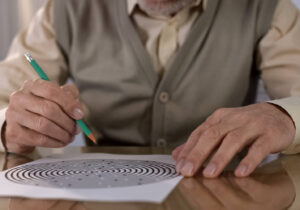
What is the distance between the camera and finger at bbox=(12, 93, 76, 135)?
75cm

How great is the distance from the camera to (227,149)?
24.9 inches

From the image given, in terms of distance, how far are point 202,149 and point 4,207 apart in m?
0.29

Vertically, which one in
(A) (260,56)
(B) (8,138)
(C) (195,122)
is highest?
(B) (8,138)

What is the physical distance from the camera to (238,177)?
0.63 metres

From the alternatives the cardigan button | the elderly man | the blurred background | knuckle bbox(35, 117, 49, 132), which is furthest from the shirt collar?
the blurred background

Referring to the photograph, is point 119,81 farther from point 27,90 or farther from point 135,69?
point 27,90

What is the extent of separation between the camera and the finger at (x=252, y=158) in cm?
63

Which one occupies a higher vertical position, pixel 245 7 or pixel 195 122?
pixel 245 7

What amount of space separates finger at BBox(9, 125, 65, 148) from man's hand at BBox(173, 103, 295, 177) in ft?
0.78

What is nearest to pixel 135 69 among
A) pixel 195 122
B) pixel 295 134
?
pixel 195 122

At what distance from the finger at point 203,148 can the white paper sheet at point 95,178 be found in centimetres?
2

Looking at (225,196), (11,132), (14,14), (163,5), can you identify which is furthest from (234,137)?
(14,14)

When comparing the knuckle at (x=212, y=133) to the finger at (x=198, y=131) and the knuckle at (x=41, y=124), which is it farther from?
the knuckle at (x=41, y=124)

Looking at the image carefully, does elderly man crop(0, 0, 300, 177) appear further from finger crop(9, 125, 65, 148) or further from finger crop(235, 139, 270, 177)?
finger crop(235, 139, 270, 177)
